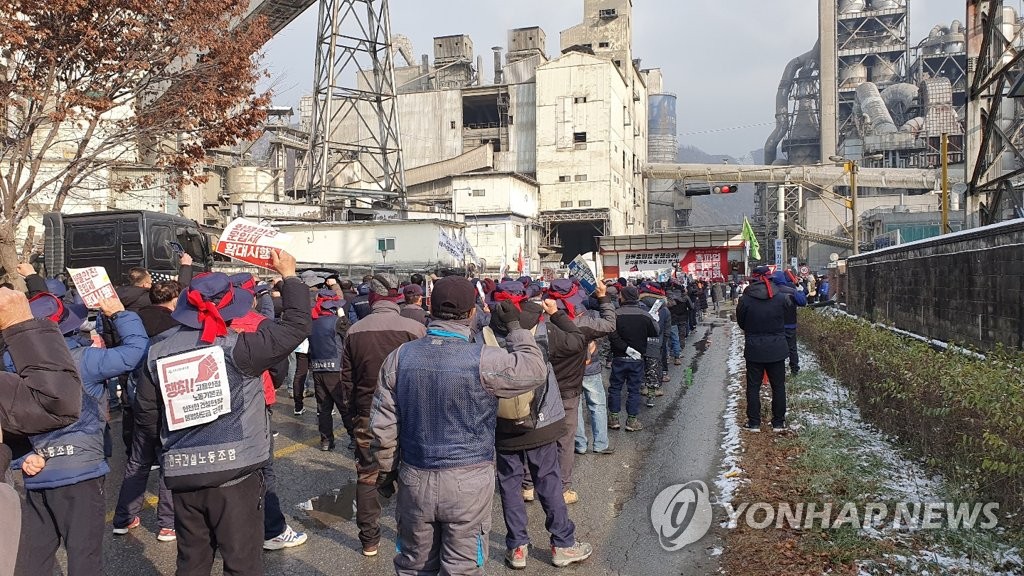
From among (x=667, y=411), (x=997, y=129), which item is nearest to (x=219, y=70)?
(x=667, y=411)

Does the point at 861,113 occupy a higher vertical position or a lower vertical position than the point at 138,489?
higher

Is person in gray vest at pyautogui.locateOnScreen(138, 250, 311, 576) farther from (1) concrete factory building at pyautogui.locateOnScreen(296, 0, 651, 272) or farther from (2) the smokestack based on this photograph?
(2) the smokestack

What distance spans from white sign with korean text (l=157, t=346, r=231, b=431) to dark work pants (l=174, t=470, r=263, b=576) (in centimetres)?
38

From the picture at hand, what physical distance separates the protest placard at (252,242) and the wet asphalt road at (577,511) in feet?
7.32

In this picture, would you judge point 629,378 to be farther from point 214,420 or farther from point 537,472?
point 214,420

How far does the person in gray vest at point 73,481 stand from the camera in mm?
3881

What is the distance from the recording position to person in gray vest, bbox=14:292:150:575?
3.88 m

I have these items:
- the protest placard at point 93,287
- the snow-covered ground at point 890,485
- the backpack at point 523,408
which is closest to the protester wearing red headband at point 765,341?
the snow-covered ground at point 890,485

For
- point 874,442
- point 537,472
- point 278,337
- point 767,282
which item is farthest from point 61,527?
point 767,282

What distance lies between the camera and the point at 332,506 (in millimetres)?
6578

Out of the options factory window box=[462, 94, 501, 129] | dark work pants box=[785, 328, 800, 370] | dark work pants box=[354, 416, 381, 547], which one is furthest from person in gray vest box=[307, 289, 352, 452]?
factory window box=[462, 94, 501, 129]

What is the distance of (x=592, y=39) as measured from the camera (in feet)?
196

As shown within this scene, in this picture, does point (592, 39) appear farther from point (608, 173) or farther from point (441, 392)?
point (441, 392)

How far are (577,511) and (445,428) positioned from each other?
319 centimetres
